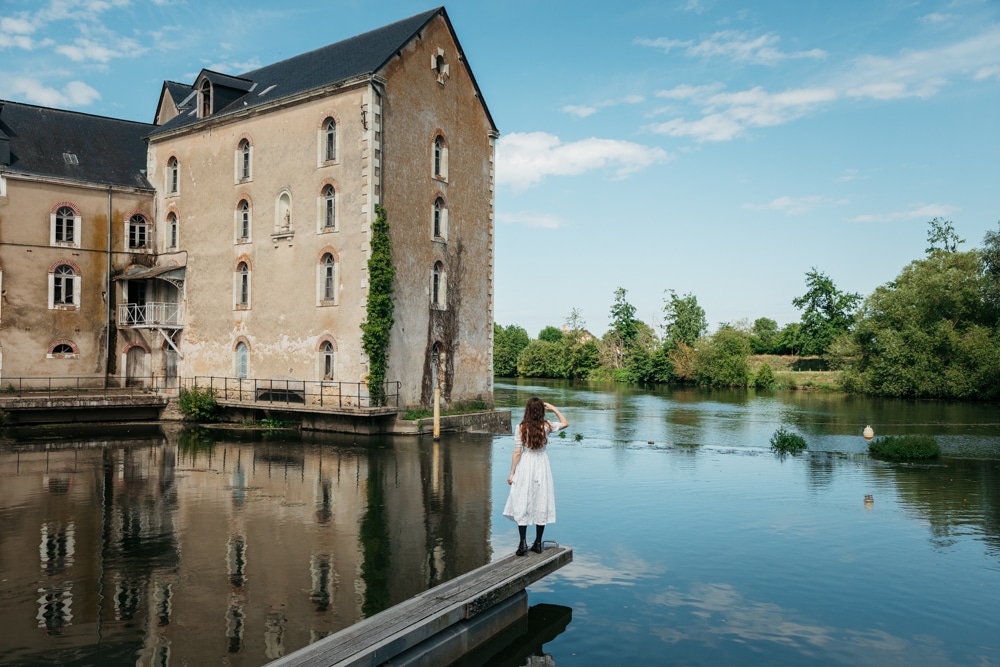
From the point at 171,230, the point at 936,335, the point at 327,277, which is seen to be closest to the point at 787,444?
the point at 327,277

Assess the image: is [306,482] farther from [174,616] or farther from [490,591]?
[490,591]

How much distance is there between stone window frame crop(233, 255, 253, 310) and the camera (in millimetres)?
29969

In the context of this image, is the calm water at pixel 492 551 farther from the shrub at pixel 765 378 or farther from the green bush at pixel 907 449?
the shrub at pixel 765 378

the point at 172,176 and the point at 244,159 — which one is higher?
the point at 172,176

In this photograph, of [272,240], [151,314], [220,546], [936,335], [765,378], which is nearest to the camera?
[220,546]

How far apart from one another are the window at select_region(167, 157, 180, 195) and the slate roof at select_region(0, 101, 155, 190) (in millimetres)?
1156

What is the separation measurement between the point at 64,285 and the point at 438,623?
100 ft

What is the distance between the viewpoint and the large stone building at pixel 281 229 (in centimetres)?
2684

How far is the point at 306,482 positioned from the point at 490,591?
33.0 feet

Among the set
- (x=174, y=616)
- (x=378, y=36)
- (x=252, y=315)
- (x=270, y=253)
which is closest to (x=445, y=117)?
(x=378, y=36)

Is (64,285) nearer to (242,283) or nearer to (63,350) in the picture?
(63,350)

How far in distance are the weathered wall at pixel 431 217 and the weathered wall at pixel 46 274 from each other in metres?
14.3

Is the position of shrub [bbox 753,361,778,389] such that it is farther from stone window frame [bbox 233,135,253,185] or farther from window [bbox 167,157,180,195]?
window [bbox 167,157,180,195]

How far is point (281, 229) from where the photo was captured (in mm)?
28734
